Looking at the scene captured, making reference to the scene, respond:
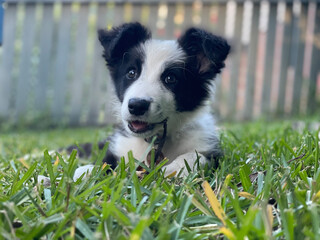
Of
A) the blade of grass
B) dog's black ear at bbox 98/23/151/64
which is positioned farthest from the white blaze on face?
the blade of grass

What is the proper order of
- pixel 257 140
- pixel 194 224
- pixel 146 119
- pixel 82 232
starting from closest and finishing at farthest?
pixel 82 232 < pixel 194 224 < pixel 146 119 < pixel 257 140

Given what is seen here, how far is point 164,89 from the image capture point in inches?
106

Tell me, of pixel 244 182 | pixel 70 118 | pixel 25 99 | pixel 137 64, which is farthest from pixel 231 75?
pixel 244 182

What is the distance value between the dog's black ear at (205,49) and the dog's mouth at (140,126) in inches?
23.0

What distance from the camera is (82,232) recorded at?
1.43 m

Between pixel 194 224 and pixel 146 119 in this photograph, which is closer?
pixel 194 224

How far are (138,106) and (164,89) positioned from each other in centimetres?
29

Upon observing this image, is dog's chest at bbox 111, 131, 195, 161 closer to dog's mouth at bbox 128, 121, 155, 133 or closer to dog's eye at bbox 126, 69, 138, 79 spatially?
dog's mouth at bbox 128, 121, 155, 133

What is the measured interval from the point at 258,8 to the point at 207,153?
6.16 meters

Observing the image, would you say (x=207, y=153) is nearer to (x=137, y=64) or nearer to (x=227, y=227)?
(x=137, y=64)

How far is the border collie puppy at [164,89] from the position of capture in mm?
2605

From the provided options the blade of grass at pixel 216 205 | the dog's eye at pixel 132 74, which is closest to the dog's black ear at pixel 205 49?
the dog's eye at pixel 132 74

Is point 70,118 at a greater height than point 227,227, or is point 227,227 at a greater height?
point 227,227

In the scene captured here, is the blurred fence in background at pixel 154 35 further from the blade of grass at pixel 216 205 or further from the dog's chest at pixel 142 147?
the blade of grass at pixel 216 205
